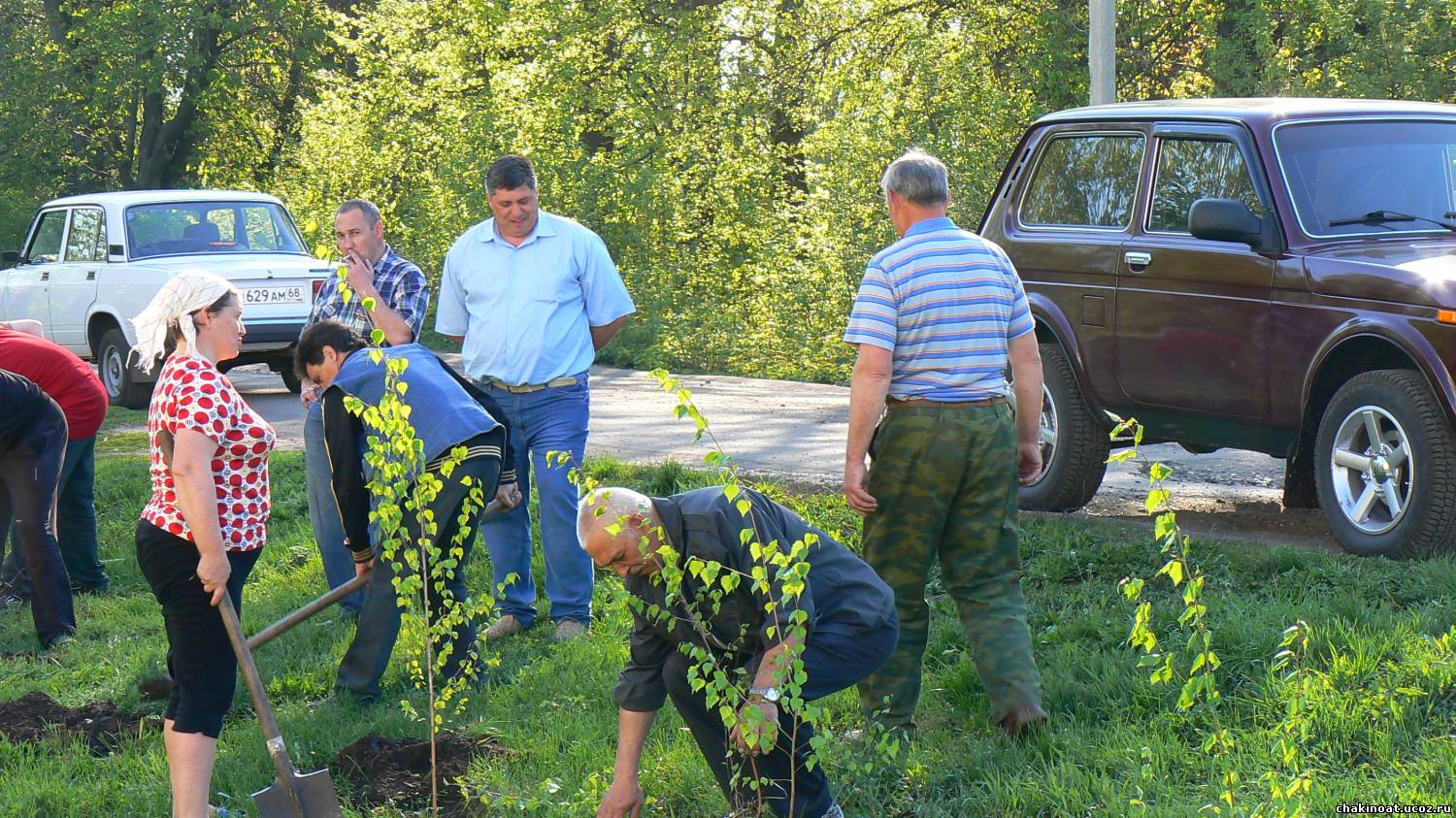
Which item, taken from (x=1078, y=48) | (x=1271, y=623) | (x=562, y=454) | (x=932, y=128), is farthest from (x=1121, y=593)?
(x=1078, y=48)

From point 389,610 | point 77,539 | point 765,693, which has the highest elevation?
point 765,693

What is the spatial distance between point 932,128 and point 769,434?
7265 millimetres

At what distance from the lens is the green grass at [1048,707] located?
4.69 metres

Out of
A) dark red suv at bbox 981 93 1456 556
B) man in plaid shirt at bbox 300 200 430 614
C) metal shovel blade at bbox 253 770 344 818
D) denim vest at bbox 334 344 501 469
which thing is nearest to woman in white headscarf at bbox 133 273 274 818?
metal shovel blade at bbox 253 770 344 818

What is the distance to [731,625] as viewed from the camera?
4.31 m

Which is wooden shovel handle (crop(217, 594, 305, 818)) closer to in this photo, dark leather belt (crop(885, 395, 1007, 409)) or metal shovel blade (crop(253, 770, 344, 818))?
metal shovel blade (crop(253, 770, 344, 818))

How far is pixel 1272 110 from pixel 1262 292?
941 mm

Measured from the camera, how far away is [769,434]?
11.3 meters

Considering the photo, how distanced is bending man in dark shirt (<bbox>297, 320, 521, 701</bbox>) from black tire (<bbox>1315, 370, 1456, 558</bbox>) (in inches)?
136

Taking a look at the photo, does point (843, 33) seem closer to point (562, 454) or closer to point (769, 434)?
point (769, 434)

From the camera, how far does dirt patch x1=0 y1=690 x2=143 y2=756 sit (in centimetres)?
606

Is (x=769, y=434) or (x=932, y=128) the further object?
(x=932, y=128)

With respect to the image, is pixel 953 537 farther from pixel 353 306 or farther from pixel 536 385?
pixel 353 306

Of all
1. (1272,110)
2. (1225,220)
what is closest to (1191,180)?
(1272,110)
